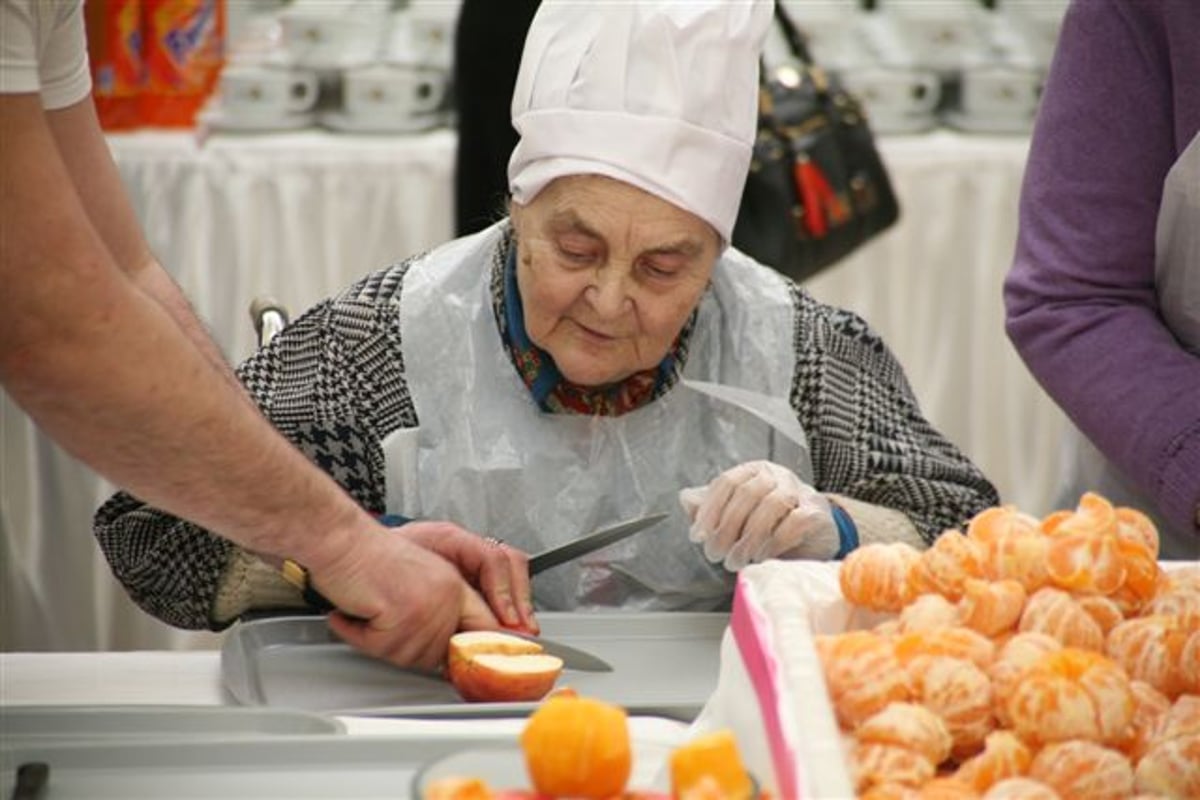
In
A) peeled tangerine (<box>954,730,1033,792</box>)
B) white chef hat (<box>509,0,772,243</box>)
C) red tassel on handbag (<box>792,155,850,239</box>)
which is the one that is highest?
white chef hat (<box>509,0,772,243</box>)

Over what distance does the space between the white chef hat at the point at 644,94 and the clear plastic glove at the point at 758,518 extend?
304mm

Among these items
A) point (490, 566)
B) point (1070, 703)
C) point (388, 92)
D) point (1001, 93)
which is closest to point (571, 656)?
point (490, 566)

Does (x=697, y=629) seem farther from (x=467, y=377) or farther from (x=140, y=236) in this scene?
(x=140, y=236)

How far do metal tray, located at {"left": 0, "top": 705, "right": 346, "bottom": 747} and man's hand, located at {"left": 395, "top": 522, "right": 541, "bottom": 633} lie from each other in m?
0.44

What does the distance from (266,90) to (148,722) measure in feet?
7.89

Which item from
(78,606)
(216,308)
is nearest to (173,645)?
(78,606)

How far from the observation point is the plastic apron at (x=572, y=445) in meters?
2.07

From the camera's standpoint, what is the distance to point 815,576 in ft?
4.65

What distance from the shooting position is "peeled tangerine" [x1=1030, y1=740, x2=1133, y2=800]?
117 cm

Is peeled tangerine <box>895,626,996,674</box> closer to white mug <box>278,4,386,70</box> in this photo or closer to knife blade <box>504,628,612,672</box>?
knife blade <box>504,628,612,672</box>

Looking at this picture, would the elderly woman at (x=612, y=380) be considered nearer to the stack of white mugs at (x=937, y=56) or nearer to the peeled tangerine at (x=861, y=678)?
the peeled tangerine at (x=861, y=678)

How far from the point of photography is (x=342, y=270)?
3584 millimetres

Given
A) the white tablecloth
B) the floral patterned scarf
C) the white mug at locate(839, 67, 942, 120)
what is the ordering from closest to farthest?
1. the floral patterned scarf
2. the white tablecloth
3. the white mug at locate(839, 67, 942, 120)

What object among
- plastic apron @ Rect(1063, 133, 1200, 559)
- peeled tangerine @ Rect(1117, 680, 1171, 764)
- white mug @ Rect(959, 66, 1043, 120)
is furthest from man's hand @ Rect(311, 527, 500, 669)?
white mug @ Rect(959, 66, 1043, 120)
